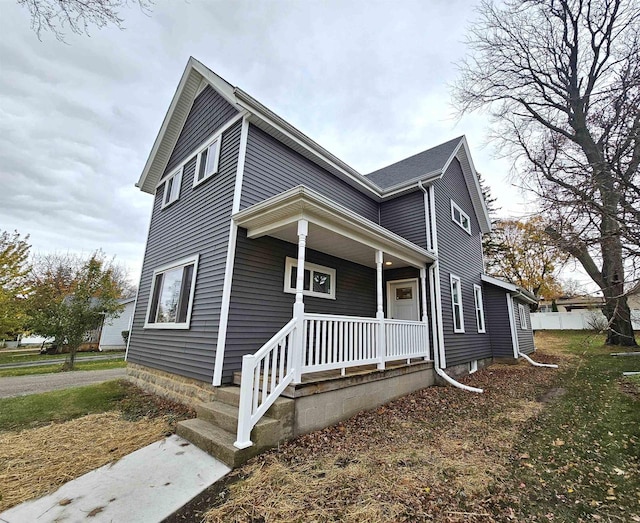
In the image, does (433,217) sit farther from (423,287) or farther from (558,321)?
(558,321)

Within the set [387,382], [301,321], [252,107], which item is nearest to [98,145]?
[252,107]

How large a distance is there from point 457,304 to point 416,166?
5.19 metres

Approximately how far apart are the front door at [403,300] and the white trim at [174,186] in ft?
22.6

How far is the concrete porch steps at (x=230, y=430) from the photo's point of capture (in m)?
3.44

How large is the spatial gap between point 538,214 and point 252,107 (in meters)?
5.55

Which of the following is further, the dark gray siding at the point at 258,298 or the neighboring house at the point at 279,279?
the dark gray siding at the point at 258,298

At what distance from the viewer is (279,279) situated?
619cm

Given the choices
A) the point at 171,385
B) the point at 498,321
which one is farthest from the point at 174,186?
the point at 498,321

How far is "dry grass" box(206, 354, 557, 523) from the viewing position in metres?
2.58

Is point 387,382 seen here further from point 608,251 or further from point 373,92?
point 373,92

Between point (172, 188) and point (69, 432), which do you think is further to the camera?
point (172, 188)

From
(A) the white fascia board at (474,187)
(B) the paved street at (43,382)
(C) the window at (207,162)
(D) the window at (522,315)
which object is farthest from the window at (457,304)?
(B) the paved street at (43,382)

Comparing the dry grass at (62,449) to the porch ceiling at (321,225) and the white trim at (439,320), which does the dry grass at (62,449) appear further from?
the white trim at (439,320)

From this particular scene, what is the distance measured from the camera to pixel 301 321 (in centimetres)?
438
